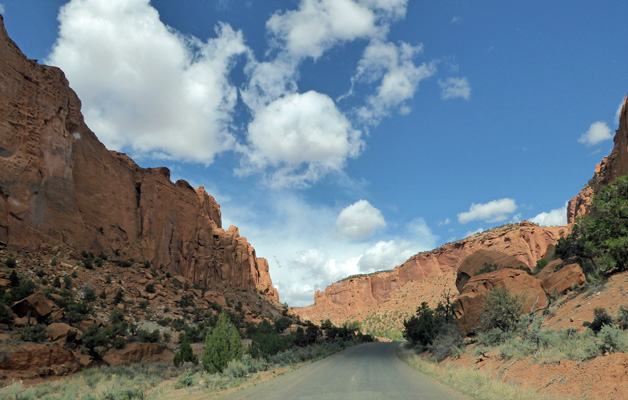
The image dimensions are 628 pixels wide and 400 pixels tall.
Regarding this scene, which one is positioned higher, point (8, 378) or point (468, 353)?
point (8, 378)

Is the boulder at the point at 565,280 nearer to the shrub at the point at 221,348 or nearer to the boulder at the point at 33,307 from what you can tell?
the shrub at the point at 221,348

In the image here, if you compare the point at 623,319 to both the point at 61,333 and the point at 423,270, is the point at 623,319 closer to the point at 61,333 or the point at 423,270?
the point at 61,333

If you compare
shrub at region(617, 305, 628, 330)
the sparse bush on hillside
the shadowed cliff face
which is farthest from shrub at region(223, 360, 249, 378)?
the shadowed cliff face

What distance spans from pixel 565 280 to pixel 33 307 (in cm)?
3100

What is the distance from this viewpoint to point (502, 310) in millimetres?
17078

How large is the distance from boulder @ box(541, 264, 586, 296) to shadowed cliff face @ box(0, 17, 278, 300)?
1600 inches

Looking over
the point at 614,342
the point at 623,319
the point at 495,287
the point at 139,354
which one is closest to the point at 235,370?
the point at 139,354

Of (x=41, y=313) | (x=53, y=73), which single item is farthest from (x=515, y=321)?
(x=53, y=73)

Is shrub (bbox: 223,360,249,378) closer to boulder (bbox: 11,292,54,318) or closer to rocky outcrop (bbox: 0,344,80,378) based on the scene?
rocky outcrop (bbox: 0,344,80,378)

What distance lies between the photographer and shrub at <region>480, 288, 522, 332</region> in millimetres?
16969

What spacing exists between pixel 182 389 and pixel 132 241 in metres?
35.3

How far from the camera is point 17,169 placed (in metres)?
30.6

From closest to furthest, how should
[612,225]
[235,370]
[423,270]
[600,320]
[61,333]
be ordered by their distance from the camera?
[600,320]
[612,225]
[235,370]
[61,333]
[423,270]

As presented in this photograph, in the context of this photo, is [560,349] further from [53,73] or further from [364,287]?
[364,287]
